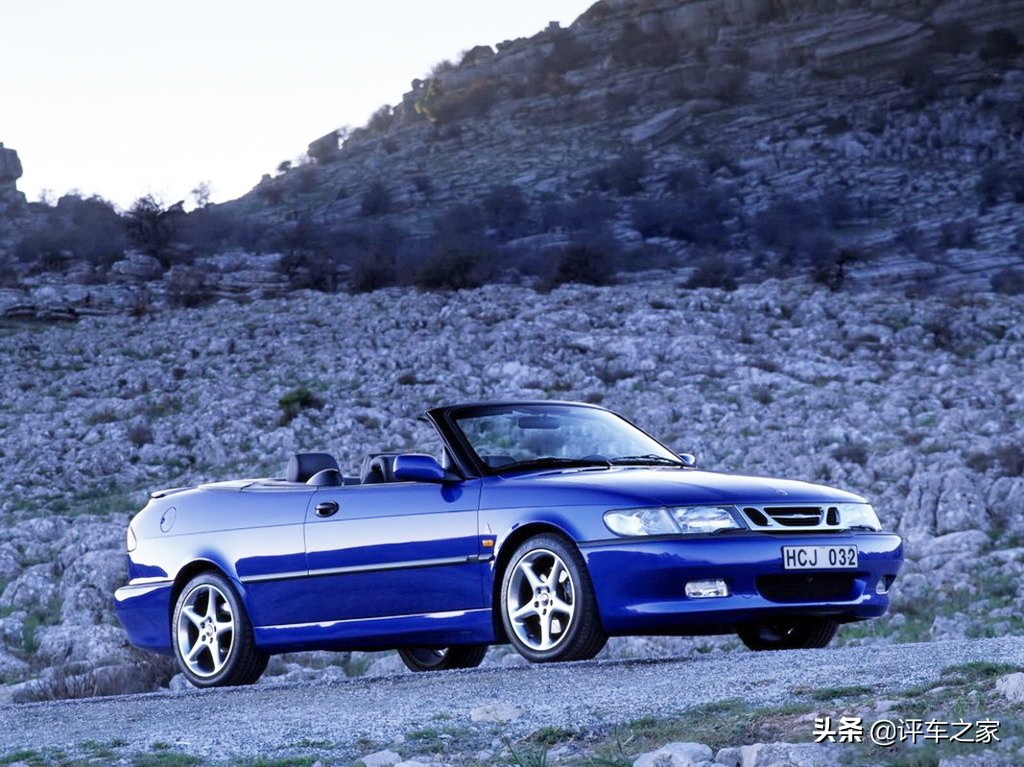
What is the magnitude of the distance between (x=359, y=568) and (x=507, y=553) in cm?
85

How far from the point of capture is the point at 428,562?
8.15 meters

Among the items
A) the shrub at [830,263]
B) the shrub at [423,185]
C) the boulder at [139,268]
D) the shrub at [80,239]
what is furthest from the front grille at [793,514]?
the shrub at [423,185]

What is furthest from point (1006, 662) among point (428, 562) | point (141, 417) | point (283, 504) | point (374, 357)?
point (374, 357)

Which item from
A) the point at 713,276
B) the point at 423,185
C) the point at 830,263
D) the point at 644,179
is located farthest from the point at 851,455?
the point at 423,185

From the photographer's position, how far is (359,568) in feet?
27.5

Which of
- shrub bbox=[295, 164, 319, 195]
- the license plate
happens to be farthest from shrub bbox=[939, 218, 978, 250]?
the license plate

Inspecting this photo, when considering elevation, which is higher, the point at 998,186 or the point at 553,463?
the point at 998,186

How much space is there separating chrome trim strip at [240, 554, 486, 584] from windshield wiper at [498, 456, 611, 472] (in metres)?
0.55

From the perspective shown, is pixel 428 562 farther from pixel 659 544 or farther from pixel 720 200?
pixel 720 200

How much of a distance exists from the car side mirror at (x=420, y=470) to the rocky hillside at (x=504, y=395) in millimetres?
4357

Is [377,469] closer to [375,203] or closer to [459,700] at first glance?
[459,700]

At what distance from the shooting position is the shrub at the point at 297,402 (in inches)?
989

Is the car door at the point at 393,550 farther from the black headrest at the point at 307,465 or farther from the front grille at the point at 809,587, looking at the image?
the front grille at the point at 809,587

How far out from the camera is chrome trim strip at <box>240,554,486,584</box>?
8062mm
